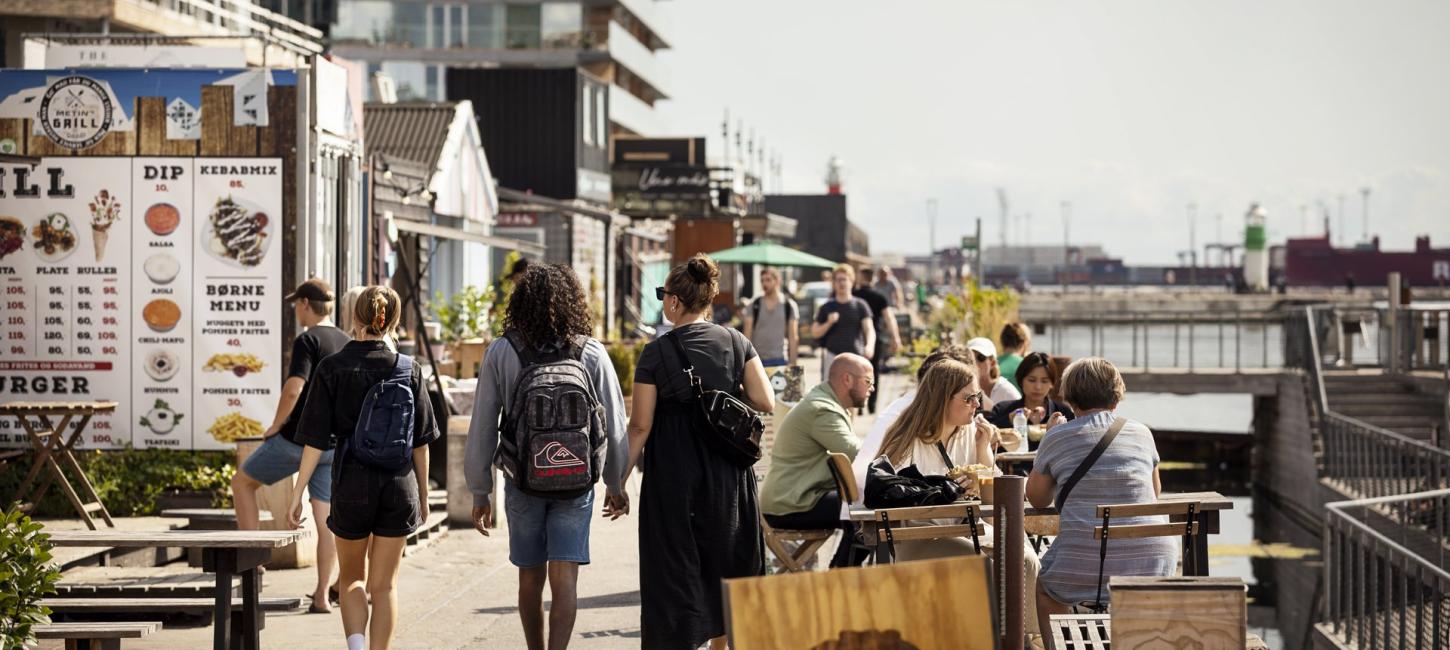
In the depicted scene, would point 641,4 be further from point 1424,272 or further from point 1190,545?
point 1424,272

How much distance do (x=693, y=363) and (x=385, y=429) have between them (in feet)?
4.35

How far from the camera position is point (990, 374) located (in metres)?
11.7

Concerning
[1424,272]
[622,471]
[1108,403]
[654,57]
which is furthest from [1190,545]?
[1424,272]

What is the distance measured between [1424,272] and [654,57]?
298 feet

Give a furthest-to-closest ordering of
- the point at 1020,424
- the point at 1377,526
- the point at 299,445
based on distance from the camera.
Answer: the point at 1377,526 < the point at 1020,424 < the point at 299,445

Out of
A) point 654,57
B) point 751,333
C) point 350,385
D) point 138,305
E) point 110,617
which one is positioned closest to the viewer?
point 350,385

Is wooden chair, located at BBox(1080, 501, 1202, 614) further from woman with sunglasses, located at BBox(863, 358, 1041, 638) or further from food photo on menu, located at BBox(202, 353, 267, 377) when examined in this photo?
food photo on menu, located at BBox(202, 353, 267, 377)

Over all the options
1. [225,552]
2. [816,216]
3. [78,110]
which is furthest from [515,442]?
[816,216]

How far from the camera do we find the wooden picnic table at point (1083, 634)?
17.5ft

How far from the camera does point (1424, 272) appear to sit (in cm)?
14488

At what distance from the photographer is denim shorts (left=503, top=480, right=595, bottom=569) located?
6953 millimetres

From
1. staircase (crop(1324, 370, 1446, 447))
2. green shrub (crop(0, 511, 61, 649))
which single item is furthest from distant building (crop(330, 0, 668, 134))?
green shrub (crop(0, 511, 61, 649))

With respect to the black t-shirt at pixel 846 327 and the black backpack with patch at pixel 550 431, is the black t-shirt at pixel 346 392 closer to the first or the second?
the black backpack with patch at pixel 550 431

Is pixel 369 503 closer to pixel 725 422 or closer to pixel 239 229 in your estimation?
pixel 725 422
